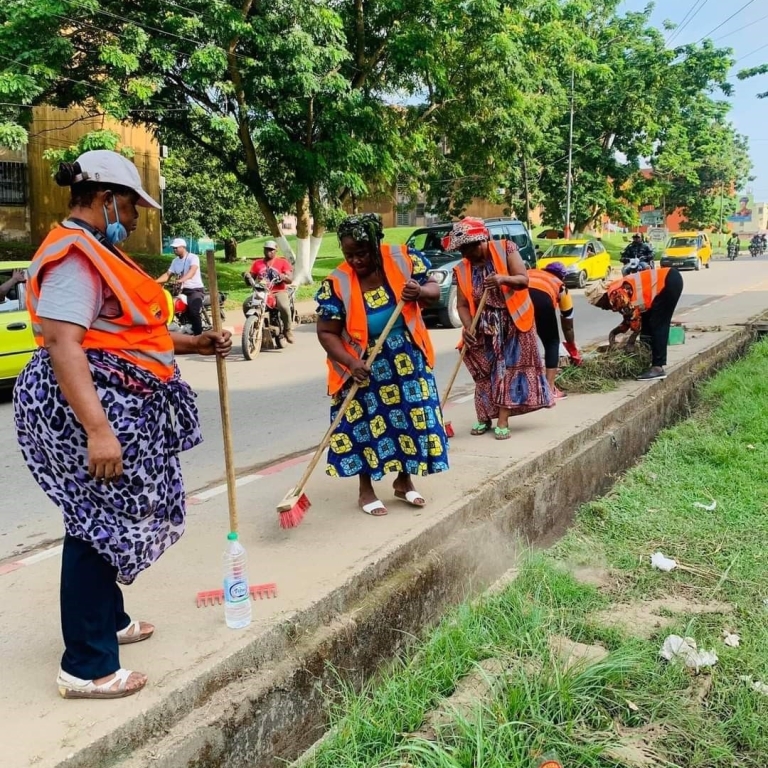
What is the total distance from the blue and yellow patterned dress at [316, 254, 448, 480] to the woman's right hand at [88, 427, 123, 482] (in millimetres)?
1804

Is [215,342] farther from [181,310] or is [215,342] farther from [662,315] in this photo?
[181,310]

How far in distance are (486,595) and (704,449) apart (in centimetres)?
299

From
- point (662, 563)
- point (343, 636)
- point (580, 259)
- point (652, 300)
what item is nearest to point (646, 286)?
point (652, 300)

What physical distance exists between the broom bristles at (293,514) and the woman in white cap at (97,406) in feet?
4.03

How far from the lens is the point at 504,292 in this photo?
17.7ft

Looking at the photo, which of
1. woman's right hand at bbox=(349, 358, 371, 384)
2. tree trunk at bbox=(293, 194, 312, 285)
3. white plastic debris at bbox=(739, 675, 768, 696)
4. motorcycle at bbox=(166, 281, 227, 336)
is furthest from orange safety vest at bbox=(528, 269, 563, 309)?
tree trunk at bbox=(293, 194, 312, 285)

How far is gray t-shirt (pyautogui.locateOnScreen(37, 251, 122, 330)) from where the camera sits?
2111mm

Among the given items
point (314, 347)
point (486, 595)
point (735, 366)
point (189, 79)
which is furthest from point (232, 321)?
point (486, 595)

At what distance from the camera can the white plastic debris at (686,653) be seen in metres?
2.97

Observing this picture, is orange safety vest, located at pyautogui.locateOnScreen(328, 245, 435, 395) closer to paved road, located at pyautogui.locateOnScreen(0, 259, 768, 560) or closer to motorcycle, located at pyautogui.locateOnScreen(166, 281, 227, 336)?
paved road, located at pyautogui.locateOnScreen(0, 259, 768, 560)

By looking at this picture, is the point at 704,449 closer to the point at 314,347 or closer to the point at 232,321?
the point at 314,347

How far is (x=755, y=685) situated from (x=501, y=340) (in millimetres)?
3044

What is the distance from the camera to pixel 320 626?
9.52 feet

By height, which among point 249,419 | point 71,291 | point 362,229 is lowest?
point 249,419
